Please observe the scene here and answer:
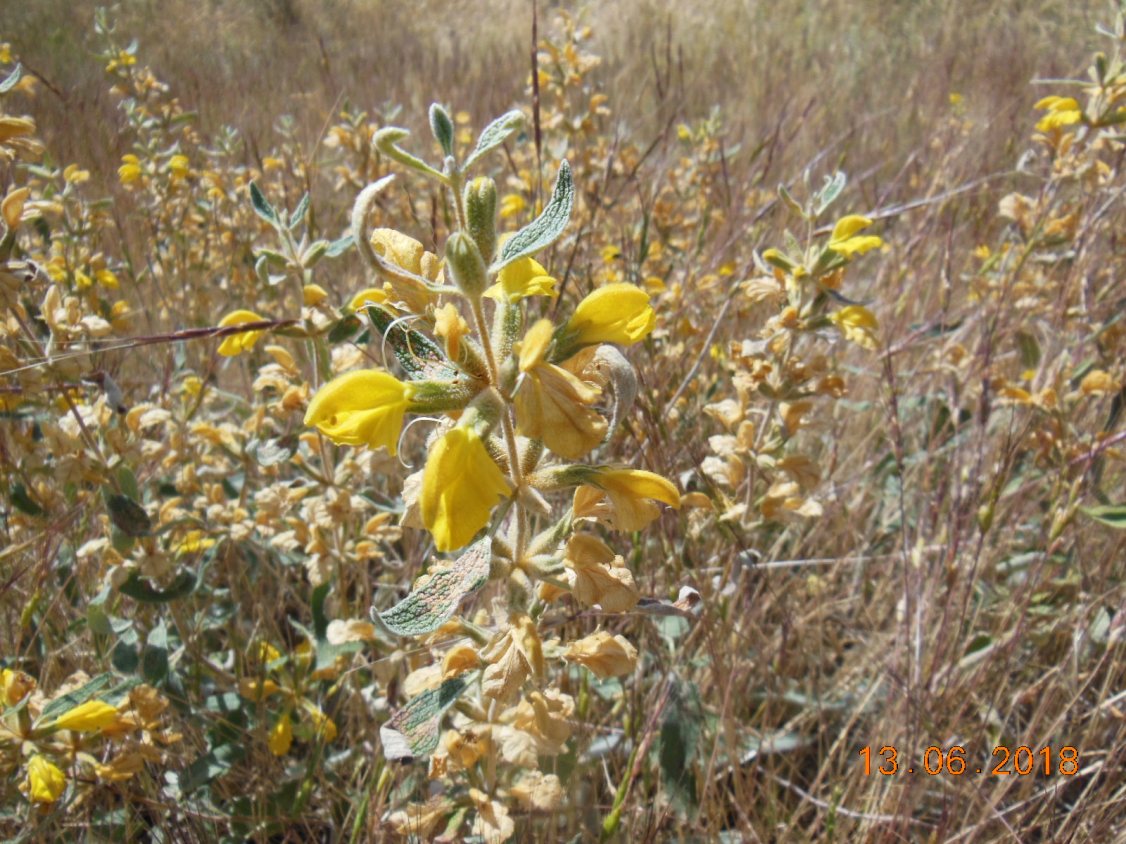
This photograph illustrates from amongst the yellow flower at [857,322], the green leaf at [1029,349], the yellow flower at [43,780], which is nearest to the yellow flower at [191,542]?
the yellow flower at [43,780]

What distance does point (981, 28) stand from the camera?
30.2 ft

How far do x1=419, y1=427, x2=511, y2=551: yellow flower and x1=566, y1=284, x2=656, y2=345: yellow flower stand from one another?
0.55 feet

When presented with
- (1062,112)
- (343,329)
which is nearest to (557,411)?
(343,329)

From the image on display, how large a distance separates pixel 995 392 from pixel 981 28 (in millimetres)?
9038

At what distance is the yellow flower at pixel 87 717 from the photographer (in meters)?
1.30

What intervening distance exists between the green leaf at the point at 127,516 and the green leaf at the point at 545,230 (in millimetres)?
1082

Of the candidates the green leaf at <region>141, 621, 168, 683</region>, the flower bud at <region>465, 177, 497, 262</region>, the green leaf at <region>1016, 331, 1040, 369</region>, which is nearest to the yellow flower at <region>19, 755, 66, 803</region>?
the green leaf at <region>141, 621, 168, 683</region>

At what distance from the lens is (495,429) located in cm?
92

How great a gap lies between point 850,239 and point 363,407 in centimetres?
113

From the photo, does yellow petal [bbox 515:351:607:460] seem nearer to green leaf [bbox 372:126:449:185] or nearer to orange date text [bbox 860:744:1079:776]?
green leaf [bbox 372:126:449:185]

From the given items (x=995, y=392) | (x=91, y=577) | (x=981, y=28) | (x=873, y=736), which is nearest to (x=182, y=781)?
(x=91, y=577)

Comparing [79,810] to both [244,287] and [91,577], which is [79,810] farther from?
[244,287]

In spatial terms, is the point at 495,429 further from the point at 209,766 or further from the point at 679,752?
the point at 209,766

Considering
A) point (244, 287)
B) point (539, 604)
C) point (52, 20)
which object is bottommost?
point (244, 287)
